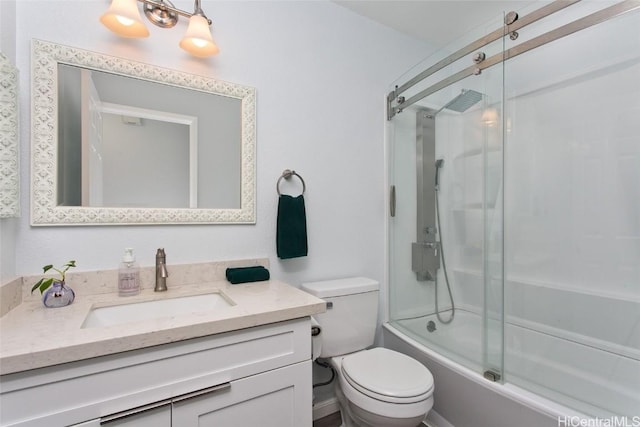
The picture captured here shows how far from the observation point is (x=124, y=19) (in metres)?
1.13

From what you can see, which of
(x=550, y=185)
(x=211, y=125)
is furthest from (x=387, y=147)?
(x=211, y=125)

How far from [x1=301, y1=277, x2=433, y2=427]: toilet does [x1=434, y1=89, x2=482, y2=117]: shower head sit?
1139 millimetres

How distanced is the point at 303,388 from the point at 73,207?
1.11m

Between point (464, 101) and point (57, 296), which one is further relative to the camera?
point (464, 101)

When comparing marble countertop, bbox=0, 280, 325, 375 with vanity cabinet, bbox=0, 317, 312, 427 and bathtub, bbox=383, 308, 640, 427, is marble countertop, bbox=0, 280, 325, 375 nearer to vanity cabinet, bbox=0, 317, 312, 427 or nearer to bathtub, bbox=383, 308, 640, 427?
vanity cabinet, bbox=0, 317, 312, 427

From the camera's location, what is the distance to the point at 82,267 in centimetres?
113

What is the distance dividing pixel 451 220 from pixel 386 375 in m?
1.00

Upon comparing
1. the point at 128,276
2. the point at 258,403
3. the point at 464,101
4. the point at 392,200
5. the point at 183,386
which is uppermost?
the point at 464,101

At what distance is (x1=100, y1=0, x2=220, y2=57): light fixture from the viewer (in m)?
1.12

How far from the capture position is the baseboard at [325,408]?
163 cm

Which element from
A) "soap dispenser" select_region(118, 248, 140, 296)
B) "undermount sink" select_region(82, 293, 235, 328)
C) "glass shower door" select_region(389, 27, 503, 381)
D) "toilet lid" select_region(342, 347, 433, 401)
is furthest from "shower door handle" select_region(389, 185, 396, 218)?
"soap dispenser" select_region(118, 248, 140, 296)

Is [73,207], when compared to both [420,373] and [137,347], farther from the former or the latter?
[420,373]

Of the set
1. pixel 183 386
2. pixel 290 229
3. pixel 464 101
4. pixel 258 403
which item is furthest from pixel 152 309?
pixel 464 101

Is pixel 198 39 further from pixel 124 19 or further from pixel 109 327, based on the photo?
pixel 109 327
